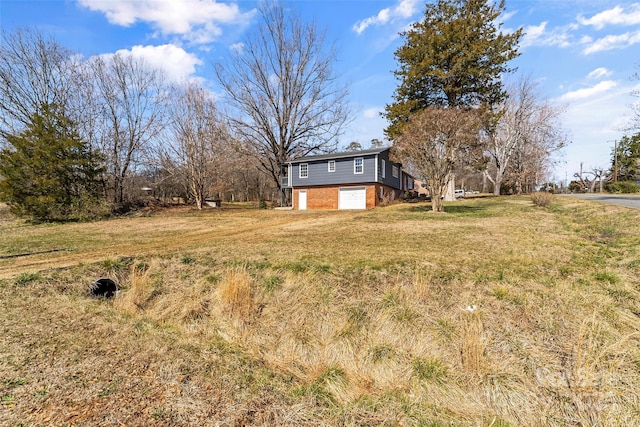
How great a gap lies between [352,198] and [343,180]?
1.69 metres

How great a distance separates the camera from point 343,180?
78.6 feet

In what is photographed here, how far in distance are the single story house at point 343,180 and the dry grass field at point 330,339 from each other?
16.1 meters

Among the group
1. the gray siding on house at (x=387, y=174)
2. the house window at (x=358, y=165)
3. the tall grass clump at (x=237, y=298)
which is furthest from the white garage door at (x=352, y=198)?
the tall grass clump at (x=237, y=298)

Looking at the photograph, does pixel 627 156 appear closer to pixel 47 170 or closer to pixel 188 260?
pixel 188 260

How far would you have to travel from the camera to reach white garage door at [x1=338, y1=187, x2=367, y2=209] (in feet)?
76.9

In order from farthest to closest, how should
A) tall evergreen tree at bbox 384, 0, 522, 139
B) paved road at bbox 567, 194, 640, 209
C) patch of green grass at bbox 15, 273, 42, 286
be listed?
tall evergreen tree at bbox 384, 0, 522, 139, paved road at bbox 567, 194, 640, 209, patch of green grass at bbox 15, 273, 42, 286

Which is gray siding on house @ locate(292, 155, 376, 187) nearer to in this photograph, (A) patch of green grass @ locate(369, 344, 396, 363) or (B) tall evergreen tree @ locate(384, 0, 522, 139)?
(B) tall evergreen tree @ locate(384, 0, 522, 139)

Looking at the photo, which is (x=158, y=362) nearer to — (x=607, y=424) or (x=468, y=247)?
(x=607, y=424)

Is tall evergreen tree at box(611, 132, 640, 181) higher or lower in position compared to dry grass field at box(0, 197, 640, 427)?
higher

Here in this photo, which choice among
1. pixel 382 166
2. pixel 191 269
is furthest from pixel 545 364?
pixel 382 166

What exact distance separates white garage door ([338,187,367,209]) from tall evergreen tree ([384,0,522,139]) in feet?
18.6

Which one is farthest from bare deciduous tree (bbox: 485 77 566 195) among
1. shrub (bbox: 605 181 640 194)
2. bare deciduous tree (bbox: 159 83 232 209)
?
bare deciduous tree (bbox: 159 83 232 209)

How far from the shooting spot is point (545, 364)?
3.39 metres

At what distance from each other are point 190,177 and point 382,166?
693 inches
